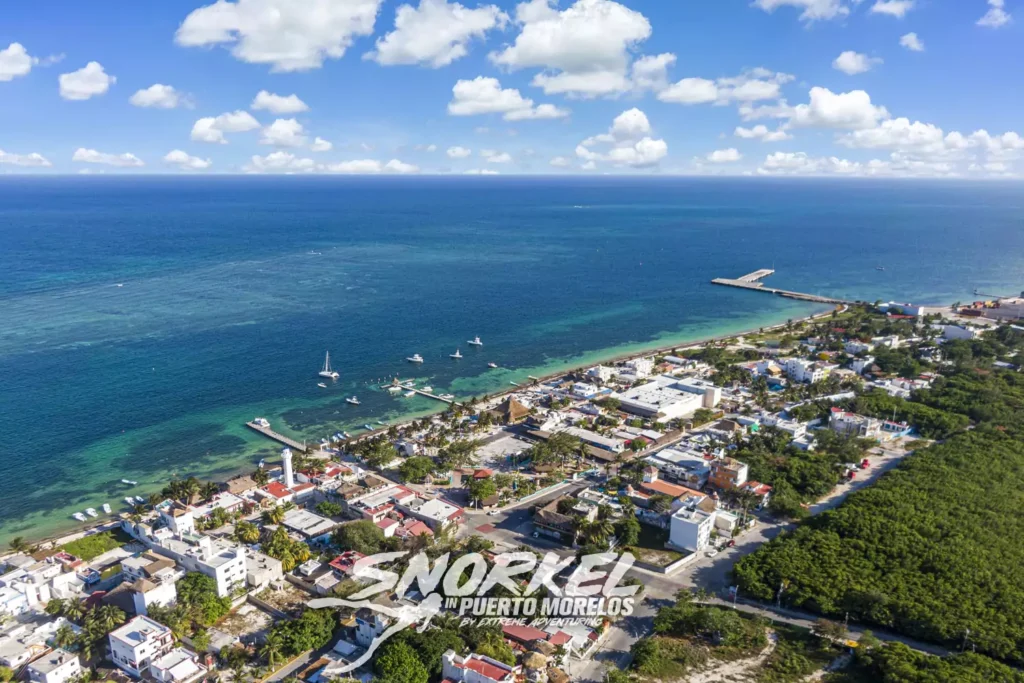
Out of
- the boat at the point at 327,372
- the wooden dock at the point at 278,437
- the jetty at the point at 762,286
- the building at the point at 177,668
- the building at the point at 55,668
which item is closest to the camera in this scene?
the building at the point at 55,668

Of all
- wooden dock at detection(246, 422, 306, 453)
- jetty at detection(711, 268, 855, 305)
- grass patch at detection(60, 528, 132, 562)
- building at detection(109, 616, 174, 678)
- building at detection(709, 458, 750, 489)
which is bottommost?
grass patch at detection(60, 528, 132, 562)

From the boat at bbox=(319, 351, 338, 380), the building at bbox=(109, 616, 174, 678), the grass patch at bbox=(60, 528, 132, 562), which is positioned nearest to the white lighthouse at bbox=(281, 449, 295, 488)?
the grass patch at bbox=(60, 528, 132, 562)

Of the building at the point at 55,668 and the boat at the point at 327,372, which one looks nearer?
the building at the point at 55,668

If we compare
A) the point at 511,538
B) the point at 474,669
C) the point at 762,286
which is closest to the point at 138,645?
the point at 474,669

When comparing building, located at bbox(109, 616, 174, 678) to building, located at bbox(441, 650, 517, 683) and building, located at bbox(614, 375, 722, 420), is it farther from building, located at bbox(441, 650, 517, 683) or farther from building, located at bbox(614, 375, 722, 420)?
building, located at bbox(614, 375, 722, 420)

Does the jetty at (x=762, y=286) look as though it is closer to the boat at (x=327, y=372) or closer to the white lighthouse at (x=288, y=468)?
the boat at (x=327, y=372)

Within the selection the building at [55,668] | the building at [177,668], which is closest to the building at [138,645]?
the building at [177,668]
